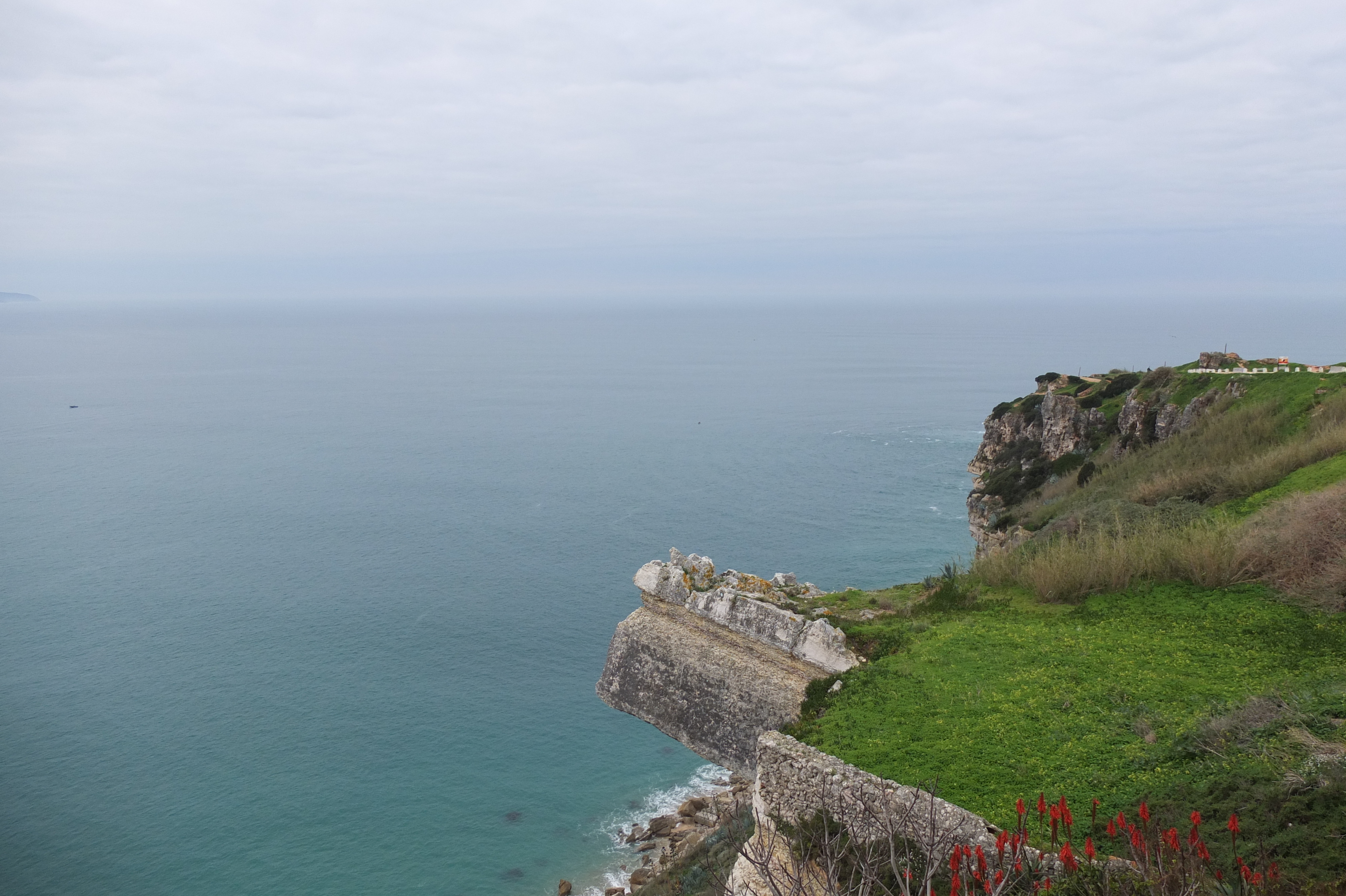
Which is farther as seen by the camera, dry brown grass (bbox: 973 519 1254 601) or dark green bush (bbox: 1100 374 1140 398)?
dark green bush (bbox: 1100 374 1140 398)

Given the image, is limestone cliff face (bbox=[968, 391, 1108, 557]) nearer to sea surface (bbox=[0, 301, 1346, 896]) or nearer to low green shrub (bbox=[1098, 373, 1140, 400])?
low green shrub (bbox=[1098, 373, 1140, 400])

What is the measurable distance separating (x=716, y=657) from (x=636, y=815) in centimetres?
1417

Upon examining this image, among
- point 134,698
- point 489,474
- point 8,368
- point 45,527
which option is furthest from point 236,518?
point 8,368

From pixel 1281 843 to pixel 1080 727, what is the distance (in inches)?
135

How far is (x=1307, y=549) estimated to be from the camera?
1361 cm

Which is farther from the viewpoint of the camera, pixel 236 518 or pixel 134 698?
pixel 236 518

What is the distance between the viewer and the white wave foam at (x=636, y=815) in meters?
24.9

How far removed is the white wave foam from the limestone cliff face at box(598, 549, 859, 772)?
27.9 feet

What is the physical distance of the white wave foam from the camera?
81.7ft

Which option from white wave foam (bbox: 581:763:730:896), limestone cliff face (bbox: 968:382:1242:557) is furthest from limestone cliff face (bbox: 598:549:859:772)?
limestone cliff face (bbox: 968:382:1242:557)

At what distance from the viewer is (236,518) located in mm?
56406

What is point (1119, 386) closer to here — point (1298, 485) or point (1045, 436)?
point (1045, 436)

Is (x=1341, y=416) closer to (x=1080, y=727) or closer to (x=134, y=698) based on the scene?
(x=1080, y=727)

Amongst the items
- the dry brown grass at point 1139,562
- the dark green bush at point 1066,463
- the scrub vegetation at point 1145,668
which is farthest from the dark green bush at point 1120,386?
the dry brown grass at point 1139,562
